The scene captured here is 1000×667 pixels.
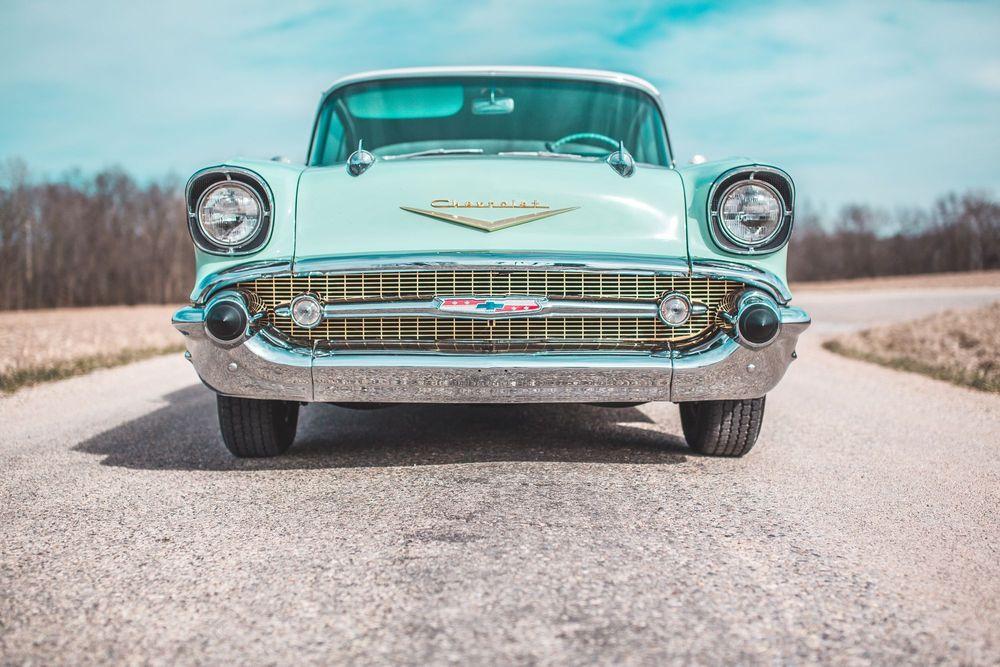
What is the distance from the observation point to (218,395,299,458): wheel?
3099 millimetres

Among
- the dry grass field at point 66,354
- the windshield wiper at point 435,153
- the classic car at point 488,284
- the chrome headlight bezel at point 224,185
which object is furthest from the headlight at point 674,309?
the dry grass field at point 66,354

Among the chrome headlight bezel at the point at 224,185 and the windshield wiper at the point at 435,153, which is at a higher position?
the windshield wiper at the point at 435,153

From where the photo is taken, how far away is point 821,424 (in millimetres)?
4340

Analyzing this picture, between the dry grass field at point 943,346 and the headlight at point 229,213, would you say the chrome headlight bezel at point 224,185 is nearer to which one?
the headlight at point 229,213

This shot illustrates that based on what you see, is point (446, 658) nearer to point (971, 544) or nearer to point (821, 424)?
point (971, 544)

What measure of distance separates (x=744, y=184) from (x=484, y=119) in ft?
4.72

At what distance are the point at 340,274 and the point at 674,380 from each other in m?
1.22

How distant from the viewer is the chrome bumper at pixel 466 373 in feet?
9.10

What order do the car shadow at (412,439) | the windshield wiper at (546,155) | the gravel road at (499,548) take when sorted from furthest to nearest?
the windshield wiper at (546,155) < the car shadow at (412,439) < the gravel road at (499,548)

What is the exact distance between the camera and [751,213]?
295 cm

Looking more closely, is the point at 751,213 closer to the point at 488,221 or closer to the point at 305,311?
the point at 488,221

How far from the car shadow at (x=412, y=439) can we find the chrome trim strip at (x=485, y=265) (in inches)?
30.2

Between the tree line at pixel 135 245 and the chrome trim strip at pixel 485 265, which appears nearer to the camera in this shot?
the chrome trim strip at pixel 485 265

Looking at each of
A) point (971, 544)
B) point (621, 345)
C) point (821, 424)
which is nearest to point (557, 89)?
point (621, 345)
